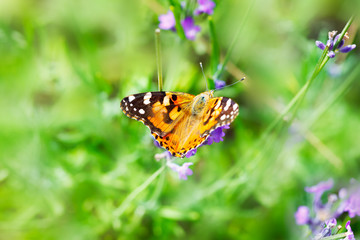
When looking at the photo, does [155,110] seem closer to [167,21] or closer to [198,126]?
[198,126]

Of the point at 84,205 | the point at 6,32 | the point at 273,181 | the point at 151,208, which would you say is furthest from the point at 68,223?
the point at 273,181

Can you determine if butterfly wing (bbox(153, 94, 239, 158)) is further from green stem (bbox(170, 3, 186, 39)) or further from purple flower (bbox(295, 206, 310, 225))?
purple flower (bbox(295, 206, 310, 225))

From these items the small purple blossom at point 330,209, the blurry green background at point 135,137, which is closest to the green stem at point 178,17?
the blurry green background at point 135,137

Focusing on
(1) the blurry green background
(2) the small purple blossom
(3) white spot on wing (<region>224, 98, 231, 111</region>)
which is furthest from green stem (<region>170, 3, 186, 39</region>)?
(2) the small purple blossom

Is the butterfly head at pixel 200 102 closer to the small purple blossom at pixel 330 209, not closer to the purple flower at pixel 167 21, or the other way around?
the purple flower at pixel 167 21

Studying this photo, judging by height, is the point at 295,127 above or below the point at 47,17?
below

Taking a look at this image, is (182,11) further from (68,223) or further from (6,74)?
(6,74)

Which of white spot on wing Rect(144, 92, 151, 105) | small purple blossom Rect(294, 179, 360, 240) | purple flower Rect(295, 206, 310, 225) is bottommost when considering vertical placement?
small purple blossom Rect(294, 179, 360, 240)

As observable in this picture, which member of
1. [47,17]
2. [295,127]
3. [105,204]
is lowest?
[295,127]
